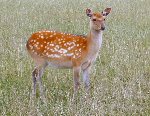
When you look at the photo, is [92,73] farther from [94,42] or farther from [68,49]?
[68,49]

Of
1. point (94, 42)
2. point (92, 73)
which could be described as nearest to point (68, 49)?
point (94, 42)

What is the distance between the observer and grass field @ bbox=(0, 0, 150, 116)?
5543 mm

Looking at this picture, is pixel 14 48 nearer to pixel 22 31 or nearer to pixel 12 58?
pixel 12 58

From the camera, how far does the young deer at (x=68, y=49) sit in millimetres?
6246

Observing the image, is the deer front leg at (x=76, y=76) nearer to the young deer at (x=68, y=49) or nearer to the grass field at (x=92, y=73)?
the young deer at (x=68, y=49)

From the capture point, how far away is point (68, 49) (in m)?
6.30

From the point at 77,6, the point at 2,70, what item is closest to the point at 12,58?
the point at 2,70

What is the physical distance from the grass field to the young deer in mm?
388

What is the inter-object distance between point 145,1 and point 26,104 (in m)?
14.9

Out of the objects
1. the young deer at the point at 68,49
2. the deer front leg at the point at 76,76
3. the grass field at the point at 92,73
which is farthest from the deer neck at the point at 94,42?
the grass field at the point at 92,73

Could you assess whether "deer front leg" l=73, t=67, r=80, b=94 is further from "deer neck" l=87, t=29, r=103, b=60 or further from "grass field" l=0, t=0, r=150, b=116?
"deer neck" l=87, t=29, r=103, b=60

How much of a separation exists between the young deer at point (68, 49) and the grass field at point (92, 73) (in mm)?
388

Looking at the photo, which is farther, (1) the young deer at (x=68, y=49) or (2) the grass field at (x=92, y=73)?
(1) the young deer at (x=68, y=49)

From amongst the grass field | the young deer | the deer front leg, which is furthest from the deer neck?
the grass field
